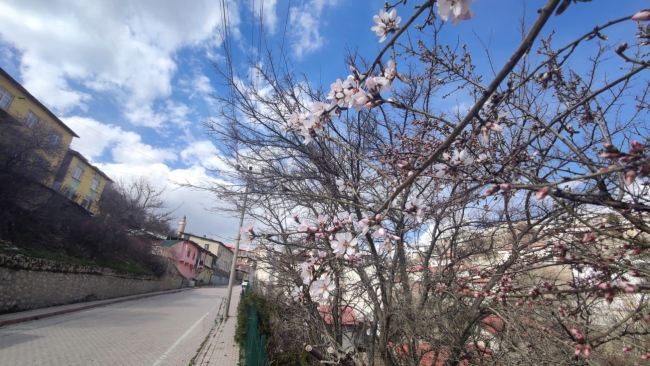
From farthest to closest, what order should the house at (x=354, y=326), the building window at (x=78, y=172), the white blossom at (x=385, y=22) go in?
1. the building window at (x=78, y=172)
2. the house at (x=354, y=326)
3. the white blossom at (x=385, y=22)

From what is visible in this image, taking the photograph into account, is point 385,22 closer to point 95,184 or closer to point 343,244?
point 343,244

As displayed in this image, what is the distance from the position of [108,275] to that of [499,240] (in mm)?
21837

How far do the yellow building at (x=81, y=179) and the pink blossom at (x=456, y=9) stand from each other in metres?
35.1

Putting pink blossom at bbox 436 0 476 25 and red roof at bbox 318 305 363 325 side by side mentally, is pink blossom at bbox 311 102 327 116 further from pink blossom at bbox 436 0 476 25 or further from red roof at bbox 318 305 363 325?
red roof at bbox 318 305 363 325

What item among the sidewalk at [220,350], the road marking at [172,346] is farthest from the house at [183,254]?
the sidewalk at [220,350]

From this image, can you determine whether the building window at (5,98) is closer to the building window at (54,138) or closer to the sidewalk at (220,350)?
the building window at (54,138)

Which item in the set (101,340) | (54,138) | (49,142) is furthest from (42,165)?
(101,340)

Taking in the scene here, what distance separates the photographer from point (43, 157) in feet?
57.5

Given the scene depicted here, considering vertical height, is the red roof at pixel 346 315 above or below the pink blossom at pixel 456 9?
below

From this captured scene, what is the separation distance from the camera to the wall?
36.1 feet

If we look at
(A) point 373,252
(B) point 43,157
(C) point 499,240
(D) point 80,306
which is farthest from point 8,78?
(C) point 499,240

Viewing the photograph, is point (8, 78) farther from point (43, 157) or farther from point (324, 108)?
point (324, 108)

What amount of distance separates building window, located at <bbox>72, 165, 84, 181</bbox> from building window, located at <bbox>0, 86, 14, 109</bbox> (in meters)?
11.0

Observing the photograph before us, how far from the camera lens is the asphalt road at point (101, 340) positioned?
22.8 feet
